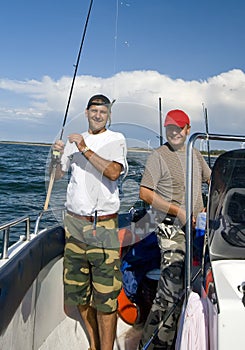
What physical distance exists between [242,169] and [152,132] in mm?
689

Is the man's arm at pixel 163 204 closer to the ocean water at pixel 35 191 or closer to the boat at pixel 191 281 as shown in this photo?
the ocean water at pixel 35 191

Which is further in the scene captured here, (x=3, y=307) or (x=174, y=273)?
(x=174, y=273)

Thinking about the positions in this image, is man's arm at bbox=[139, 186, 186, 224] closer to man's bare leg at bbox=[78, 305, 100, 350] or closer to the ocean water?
the ocean water

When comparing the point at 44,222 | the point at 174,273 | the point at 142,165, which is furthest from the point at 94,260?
the point at 44,222

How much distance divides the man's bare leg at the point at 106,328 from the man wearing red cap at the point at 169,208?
0.68 feet

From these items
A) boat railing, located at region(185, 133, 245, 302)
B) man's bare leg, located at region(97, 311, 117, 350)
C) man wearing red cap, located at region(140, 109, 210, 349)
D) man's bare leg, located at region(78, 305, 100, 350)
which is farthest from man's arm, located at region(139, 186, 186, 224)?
man's bare leg, located at region(78, 305, 100, 350)

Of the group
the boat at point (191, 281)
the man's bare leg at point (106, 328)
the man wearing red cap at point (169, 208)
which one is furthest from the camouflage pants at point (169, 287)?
the man's bare leg at point (106, 328)

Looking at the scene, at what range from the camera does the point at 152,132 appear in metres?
2.17

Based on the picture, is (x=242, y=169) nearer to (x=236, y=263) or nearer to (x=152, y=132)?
(x=236, y=263)

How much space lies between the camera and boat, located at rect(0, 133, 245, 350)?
1.26 metres

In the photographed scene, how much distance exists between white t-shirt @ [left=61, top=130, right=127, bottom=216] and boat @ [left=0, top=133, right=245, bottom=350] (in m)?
0.36

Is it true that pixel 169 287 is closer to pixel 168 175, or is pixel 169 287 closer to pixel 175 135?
pixel 168 175

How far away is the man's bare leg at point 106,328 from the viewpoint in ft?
7.44

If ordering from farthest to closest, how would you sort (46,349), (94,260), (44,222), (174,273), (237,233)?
(44,222)
(46,349)
(94,260)
(174,273)
(237,233)
